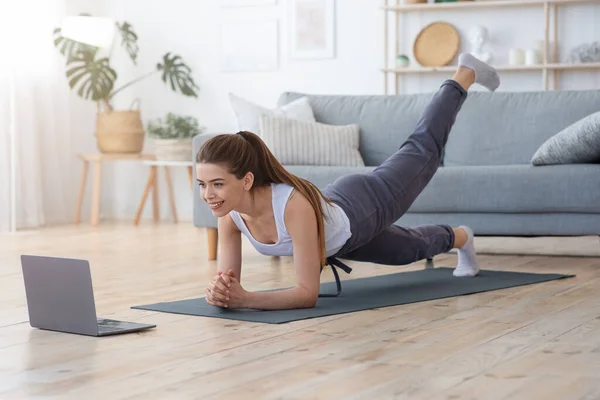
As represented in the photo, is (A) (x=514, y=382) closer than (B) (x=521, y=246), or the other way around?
(A) (x=514, y=382)

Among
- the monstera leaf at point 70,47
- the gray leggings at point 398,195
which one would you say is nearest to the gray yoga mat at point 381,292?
the gray leggings at point 398,195

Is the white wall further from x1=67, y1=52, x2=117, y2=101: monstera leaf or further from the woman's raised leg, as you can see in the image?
the woman's raised leg

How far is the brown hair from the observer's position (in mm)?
2656

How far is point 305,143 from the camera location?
187 inches

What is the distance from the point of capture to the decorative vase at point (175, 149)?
21.7 feet

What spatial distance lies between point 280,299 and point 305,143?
2.07 meters

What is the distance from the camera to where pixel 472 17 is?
6.59 m

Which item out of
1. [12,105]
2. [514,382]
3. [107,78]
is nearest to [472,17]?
[107,78]

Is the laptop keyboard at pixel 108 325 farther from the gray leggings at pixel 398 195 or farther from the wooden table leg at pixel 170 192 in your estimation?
the wooden table leg at pixel 170 192

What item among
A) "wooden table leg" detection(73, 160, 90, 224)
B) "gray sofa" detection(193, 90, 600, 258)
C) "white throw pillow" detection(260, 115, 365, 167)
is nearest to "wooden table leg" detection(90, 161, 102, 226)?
"wooden table leg" detection(73, 160, 90, 224)

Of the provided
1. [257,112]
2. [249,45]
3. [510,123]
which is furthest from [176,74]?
[510,123]

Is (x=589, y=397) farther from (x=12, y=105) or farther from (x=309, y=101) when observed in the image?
(x=12, y=105)

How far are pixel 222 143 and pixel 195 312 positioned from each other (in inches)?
20.1

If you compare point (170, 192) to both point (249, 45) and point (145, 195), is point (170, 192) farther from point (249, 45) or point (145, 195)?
point (249, 45)
